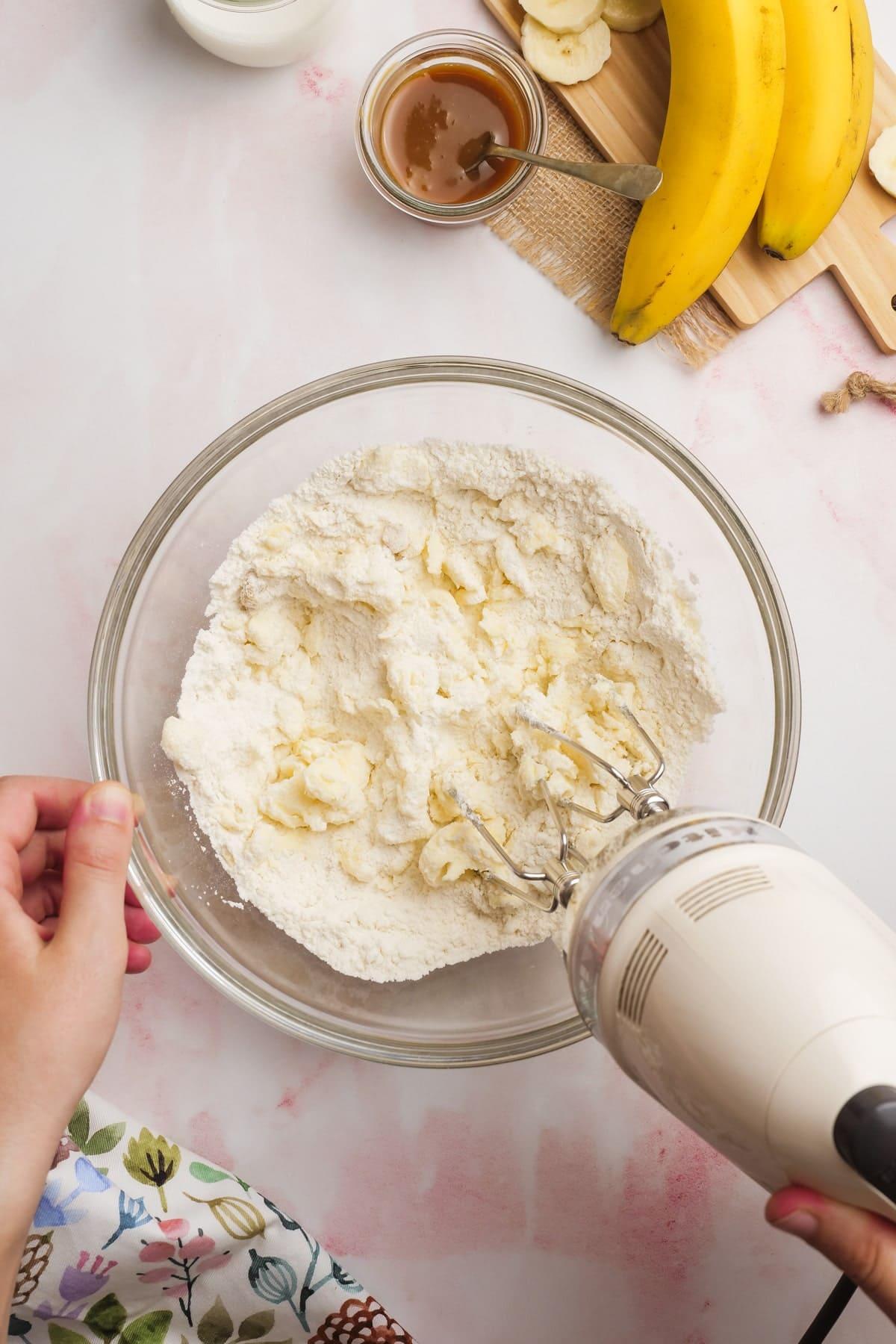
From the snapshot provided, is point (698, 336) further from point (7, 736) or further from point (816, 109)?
point (7, 736)

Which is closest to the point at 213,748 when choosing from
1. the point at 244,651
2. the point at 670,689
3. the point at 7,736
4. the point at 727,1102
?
the point at 244,651

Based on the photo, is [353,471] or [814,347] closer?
[353,471]

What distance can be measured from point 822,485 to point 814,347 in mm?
177

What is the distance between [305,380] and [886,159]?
77 centimetres

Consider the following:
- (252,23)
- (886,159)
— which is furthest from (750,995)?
(252,23)

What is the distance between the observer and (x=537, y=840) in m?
1.09

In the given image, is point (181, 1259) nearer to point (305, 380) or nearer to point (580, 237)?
point (305, 380)

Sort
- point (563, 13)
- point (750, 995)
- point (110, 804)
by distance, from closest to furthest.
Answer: point (750, 995)
point (110, 804)
point (563, 13)

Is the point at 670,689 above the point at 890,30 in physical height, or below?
below

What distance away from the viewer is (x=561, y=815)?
42.7 inches

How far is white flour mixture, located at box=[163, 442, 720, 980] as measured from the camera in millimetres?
1104

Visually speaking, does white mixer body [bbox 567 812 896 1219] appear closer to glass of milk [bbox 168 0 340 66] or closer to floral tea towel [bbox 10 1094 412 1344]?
floral tea towel [bbox 10 1094 412 1344]

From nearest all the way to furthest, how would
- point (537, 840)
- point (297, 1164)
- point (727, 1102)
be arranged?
point (727, 1102), point (537, 840), point (297, 1164)

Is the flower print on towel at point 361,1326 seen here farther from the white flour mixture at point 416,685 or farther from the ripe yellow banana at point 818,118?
the ripe yellow banana at point 818,118
